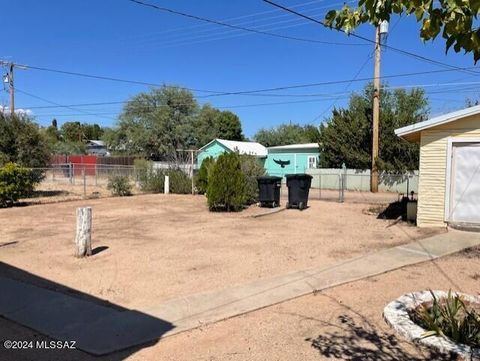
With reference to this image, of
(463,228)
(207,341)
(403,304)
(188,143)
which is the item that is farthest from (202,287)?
(188,143)

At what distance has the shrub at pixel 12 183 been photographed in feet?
56.1

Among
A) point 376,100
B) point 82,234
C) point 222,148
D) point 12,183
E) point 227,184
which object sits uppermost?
point 376,100

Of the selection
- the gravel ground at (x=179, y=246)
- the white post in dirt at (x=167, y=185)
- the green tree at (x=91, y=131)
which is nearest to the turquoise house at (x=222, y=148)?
the white post in dirt at (x=167, y=185)

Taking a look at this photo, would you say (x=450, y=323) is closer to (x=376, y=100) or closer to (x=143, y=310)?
(x=143, y=310)

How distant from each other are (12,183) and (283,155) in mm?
24304

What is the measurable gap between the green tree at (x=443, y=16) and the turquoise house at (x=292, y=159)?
3247 cm

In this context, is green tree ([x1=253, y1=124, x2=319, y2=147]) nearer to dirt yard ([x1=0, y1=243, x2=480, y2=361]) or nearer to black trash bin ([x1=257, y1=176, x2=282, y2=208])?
black trash bin ([x1=257, y1=176, x2=282, y2=208])

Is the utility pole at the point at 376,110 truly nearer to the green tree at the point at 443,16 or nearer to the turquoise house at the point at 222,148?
the turquoise house at the point at 222,148

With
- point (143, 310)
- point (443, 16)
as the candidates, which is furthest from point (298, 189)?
point (443, 16)

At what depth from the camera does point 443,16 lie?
6.98ft

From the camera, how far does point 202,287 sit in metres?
6.36

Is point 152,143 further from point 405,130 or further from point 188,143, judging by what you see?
point 405,130

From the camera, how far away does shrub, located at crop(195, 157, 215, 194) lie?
2009 cm

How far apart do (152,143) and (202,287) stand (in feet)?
154
